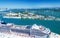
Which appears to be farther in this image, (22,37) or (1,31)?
(1,31)

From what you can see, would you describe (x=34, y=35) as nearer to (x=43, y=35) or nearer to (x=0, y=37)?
(x=43, y=35)

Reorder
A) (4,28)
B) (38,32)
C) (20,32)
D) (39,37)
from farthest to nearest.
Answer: (4,28) → (20,32) → (38,32) → (39,37)

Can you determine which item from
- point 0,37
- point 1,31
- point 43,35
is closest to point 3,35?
point 0,37

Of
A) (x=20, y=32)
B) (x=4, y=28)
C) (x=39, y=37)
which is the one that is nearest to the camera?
(x=39, y=37)

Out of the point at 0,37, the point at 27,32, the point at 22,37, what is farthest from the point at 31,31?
the point at 0,37

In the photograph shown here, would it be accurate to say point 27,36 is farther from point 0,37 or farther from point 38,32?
point 0,37

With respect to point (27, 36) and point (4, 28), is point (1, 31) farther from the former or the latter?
point (27, 36)

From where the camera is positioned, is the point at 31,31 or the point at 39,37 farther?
the point at 31,31

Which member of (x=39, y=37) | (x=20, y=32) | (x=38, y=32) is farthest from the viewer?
(x=20, y=32)

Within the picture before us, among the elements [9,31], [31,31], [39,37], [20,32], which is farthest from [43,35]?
[9,31]
